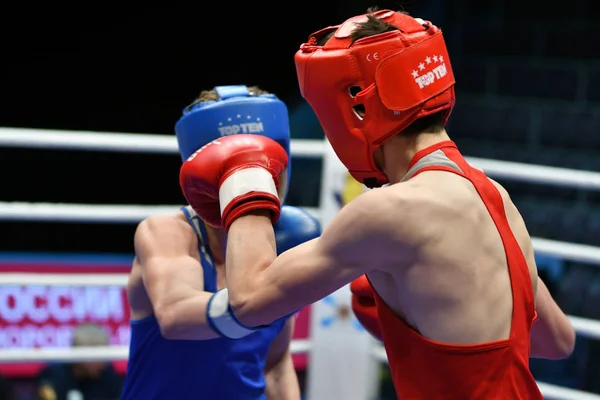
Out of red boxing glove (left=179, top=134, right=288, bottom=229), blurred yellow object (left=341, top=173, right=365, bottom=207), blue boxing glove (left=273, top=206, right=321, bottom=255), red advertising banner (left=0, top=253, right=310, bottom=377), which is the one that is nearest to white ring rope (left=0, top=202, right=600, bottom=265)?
red advertising banner (left=0, top=253, right=310, bottom=377)

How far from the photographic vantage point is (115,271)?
4262 millimetres

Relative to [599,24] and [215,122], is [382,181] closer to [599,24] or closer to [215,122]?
[215,122]

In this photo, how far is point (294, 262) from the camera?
1.39m

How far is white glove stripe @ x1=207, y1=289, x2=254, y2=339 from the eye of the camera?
5.25 ft

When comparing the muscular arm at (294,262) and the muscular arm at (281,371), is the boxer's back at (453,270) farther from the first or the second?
the muscular arm at (281,371)

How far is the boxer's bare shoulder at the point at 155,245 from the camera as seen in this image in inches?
75.4

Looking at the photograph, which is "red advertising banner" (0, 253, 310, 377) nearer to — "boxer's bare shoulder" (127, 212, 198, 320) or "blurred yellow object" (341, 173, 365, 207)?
"blurred yellow object" (341, 173, 365, 207)

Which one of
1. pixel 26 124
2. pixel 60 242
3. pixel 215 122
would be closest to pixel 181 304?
pixel 215 122

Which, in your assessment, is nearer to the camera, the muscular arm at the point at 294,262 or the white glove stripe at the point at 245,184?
the muscular arm at the point at 294,262

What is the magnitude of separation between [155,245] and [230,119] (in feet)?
1.14

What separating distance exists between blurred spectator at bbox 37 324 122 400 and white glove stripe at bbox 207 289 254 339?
7.81 ft

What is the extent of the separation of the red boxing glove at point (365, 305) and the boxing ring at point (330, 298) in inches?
42.4

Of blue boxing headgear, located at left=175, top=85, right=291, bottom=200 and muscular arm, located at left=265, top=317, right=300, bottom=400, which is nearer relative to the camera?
blue boxing headgear, located at left=175, top=85, right=291, bottom=200

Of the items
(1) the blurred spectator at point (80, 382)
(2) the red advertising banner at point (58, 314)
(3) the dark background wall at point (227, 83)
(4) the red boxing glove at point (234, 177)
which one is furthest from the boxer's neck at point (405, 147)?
(3) the dark background wall at point (227, 83)
